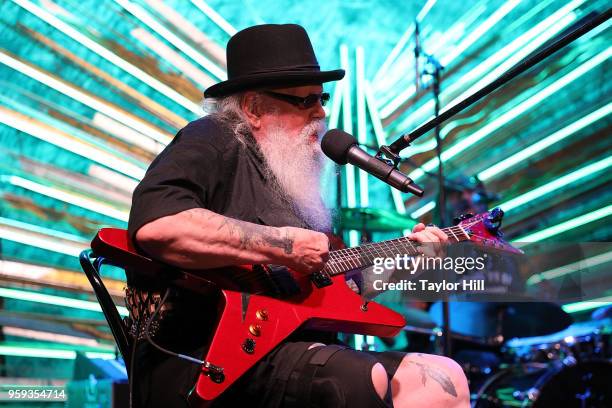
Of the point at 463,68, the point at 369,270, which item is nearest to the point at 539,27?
the point at 463,68

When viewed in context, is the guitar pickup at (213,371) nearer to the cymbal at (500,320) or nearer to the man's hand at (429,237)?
the man's hand at (429,237)

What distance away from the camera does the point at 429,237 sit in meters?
2.66

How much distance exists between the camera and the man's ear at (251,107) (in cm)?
270

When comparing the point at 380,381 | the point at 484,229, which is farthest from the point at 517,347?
the point at 380,381

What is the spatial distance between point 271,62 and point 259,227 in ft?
2.50

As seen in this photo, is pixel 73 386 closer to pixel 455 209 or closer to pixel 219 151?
pixel 219 151

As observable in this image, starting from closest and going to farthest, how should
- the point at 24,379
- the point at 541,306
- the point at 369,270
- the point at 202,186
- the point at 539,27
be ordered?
the point at 202,186 → the point at 369,270 → the point at 24,379 → the point at 541,306 → the point at 539,27

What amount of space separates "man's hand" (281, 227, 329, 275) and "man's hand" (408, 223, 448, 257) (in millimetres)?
568

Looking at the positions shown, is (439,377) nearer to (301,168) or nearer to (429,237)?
(429,237)

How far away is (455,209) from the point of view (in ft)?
17.8

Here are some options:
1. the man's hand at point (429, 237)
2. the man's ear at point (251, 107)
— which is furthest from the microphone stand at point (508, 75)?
the man's ear at point (251, 107)

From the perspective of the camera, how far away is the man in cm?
200

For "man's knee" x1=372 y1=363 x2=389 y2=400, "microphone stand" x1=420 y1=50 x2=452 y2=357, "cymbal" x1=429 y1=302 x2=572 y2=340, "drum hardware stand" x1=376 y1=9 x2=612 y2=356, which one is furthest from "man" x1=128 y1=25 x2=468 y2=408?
"cymbal" x1=429 y1=302 x2=572 y2=340

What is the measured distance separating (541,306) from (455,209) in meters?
1.19
